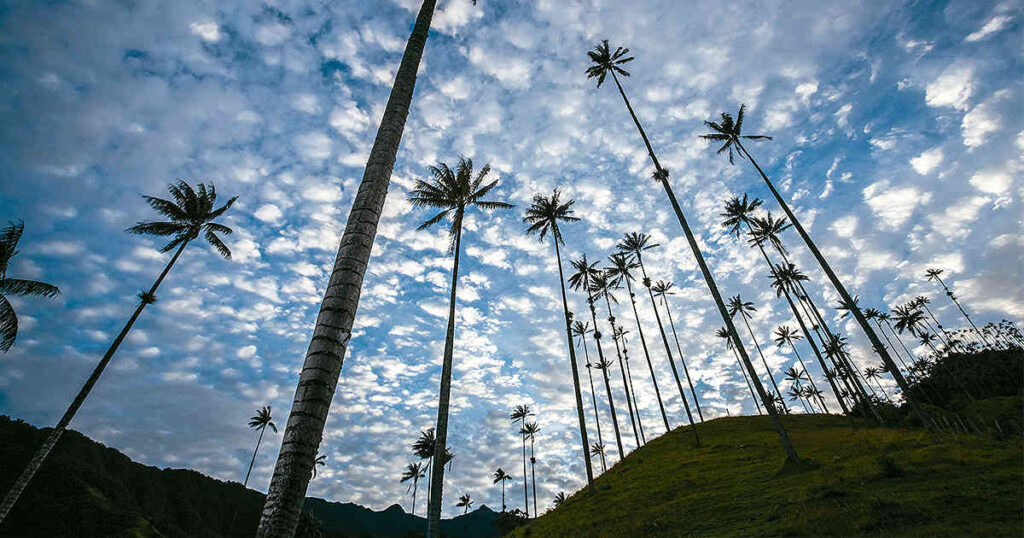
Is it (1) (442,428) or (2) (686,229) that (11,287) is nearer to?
(1) (442,428)

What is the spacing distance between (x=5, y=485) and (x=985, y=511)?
53.4 meters

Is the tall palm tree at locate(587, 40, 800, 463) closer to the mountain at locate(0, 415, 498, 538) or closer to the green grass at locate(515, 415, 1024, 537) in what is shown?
the green grass at locate(515, 415, 1024, 537)

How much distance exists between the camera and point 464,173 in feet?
70.4

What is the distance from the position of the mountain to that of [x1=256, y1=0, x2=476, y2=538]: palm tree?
40148 millimetres

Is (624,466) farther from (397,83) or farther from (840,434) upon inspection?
(397,83)

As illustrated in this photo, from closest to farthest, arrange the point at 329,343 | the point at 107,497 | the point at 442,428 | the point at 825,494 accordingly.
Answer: the point at 329,343
the point at 825,494
the point at 442,428
the point at 107,497

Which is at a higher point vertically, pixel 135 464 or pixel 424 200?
pixel 424 200

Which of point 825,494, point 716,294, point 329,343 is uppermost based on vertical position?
point 716,294

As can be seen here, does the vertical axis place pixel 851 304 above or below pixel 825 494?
above

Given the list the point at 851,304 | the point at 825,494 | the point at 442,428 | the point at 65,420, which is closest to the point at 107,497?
the point at 65,420

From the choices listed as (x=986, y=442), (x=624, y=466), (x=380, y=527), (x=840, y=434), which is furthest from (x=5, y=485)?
(x=380, y=527)

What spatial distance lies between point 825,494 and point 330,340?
15.9 meters

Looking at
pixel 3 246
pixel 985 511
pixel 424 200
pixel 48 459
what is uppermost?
pixel 424 200

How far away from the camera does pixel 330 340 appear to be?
12.1 ft
